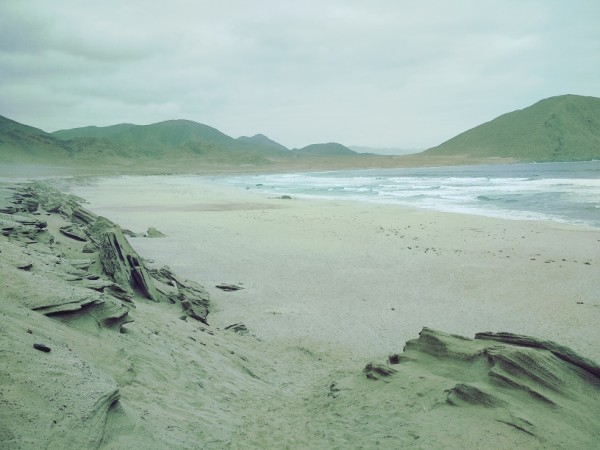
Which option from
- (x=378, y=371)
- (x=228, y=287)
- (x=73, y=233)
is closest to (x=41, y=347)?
(x=378, y=371)

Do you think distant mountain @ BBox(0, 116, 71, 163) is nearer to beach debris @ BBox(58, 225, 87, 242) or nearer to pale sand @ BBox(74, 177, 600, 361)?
beach debris @ BBox(58, 225, 87, 242)

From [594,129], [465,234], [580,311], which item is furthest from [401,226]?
[594,129]

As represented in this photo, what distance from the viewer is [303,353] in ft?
23.9

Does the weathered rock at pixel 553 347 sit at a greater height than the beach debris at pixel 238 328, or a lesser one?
greater

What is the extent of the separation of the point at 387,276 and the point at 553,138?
19227 cm

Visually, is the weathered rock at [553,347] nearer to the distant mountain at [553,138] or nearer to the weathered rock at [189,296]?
the weathered rock at [189,296]

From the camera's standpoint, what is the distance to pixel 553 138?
17175cm

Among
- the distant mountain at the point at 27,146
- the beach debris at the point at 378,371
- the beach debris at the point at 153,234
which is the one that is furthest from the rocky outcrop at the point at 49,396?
the distant mountain at the point at 27,146

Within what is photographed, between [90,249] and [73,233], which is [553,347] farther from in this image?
[73,233]

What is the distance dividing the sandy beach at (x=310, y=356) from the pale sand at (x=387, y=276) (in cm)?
6

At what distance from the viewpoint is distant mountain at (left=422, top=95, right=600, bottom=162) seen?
158 meters

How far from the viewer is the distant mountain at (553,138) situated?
157625 millimetres

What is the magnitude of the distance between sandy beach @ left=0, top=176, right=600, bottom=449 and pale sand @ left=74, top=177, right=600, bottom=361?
0.06 metres

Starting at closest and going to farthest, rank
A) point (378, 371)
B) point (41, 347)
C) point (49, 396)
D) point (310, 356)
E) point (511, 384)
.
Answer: point (49, 396) < point (41, 347) < point (511, 384) < point (378, 371) < point (310, 356)
